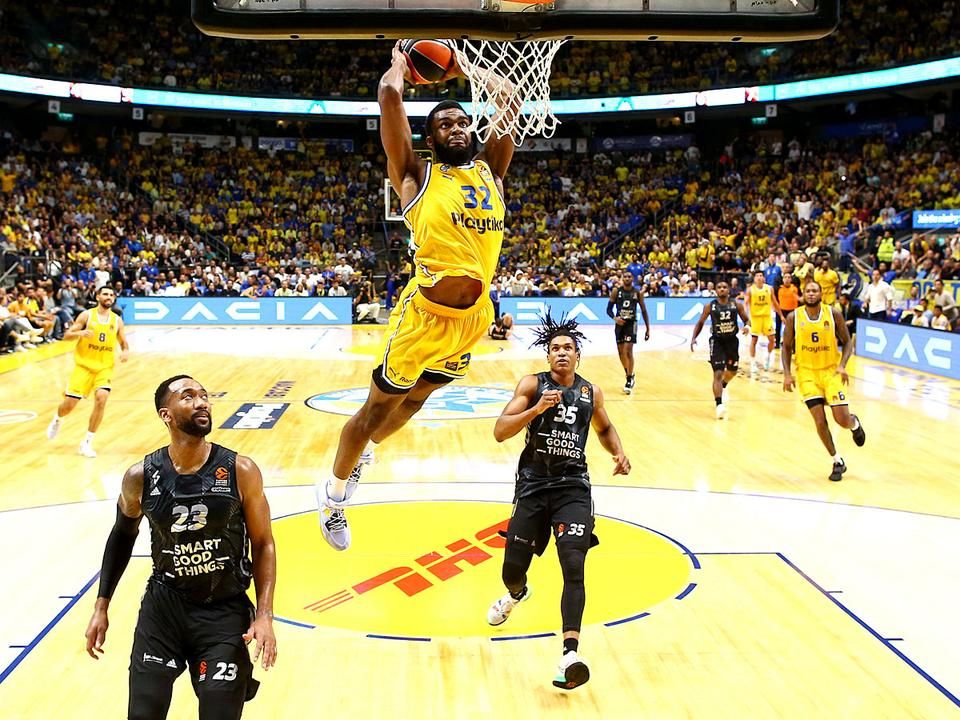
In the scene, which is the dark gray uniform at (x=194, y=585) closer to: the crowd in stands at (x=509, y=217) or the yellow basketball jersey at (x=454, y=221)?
the yellow basketball jersey at (x=454, y=221)

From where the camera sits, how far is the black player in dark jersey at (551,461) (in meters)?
4.75

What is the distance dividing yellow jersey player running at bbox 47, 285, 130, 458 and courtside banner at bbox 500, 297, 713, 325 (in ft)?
50.0

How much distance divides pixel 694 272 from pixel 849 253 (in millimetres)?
4160

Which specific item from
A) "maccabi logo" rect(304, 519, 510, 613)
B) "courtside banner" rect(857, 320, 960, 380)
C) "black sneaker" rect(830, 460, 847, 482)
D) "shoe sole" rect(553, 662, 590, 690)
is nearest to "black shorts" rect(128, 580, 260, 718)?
"shoe sole" rect(553, 662, 590, 690)

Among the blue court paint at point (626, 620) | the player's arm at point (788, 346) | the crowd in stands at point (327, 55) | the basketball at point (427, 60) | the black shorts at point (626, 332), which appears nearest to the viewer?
the basketball at point (427, 60)

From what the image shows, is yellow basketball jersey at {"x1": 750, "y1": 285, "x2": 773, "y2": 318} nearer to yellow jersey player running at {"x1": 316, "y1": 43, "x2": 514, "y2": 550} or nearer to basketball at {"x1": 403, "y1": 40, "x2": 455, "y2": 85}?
yellow jersey player running at {"x1": 316, "y1": 43, "x2": 514, "y2": 550}

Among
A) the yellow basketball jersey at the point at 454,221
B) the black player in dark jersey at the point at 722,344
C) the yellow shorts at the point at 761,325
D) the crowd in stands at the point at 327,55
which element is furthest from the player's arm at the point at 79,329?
the crowd in stands at the point at 327,55

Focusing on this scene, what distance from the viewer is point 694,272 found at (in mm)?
26375

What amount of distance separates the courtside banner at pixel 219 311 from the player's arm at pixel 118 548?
840 inches

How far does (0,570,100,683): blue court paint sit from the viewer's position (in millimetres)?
4562

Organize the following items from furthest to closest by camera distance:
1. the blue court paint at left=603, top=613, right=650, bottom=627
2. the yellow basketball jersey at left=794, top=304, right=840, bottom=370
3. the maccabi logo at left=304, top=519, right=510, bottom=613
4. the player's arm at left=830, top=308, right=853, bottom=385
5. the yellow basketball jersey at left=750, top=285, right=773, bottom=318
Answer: the yellow basketball jersey at left=750, top=285, right=773, bottom=318
the yellow basketball jersey at left=794, top=304, right=840, bottom=370
the player's arm at left=830, top=308, right=853, bottom=385
the maccabi logo at left=304, top=519, right=510, bottom=613
the blue court paint at left=603, top=613, right=650, bottom=627

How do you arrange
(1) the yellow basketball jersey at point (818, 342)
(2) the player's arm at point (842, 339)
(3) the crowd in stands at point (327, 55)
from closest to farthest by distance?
(2) the player's arm at point (842, 339)
(1) the yellow basketball jersey at point (818, 342)
(3) the crowd in stands at point (327, 55)

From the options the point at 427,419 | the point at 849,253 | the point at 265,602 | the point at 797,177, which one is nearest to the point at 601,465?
the point at 427,419

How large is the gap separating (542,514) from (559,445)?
37 cm
